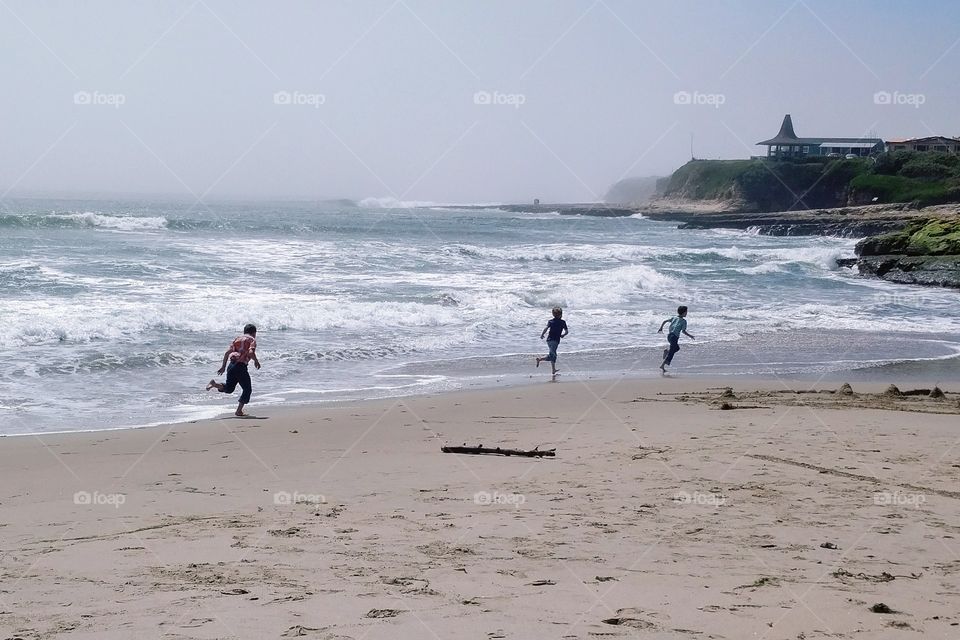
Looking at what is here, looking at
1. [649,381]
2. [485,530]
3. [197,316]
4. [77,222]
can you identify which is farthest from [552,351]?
[77,222]

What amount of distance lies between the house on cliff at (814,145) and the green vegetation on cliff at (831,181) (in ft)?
16.3

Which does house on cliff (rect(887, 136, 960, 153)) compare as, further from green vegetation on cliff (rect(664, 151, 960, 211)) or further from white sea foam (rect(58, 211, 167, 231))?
white sea foam (rect(58, 211, 167, 231))

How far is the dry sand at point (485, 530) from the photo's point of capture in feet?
14.2

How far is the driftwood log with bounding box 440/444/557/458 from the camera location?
8680 mm

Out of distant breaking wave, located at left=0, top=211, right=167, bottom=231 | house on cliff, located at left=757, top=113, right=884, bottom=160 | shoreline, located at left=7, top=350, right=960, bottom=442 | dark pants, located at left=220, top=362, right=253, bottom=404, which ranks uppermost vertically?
house on cliff, located at left=757, top=113, right=884, bottom=160

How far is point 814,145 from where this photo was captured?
108m

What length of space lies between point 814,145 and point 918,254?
77.2 meters

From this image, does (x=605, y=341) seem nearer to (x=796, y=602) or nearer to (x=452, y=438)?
(x=452, y=438)

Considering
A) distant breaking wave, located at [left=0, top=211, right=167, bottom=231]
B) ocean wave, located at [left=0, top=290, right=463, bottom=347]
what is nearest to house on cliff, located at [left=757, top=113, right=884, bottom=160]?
distant breaking wave, located at [left=0, top=211, right=167, bottom=231]

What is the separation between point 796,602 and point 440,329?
603 inches

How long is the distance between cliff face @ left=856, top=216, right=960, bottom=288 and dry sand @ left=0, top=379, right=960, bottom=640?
2621 centimetres

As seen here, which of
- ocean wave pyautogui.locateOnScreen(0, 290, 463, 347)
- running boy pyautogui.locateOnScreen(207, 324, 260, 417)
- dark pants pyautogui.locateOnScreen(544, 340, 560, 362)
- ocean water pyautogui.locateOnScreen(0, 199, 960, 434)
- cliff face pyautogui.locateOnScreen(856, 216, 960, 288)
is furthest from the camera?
cliff face pyautogui.locateOnScreen(856, 216, 960, 288)

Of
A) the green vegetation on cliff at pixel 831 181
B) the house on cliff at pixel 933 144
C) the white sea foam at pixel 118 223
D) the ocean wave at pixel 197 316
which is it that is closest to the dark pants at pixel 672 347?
the ocean wave at pixel 197 316

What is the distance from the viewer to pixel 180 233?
47688mm
